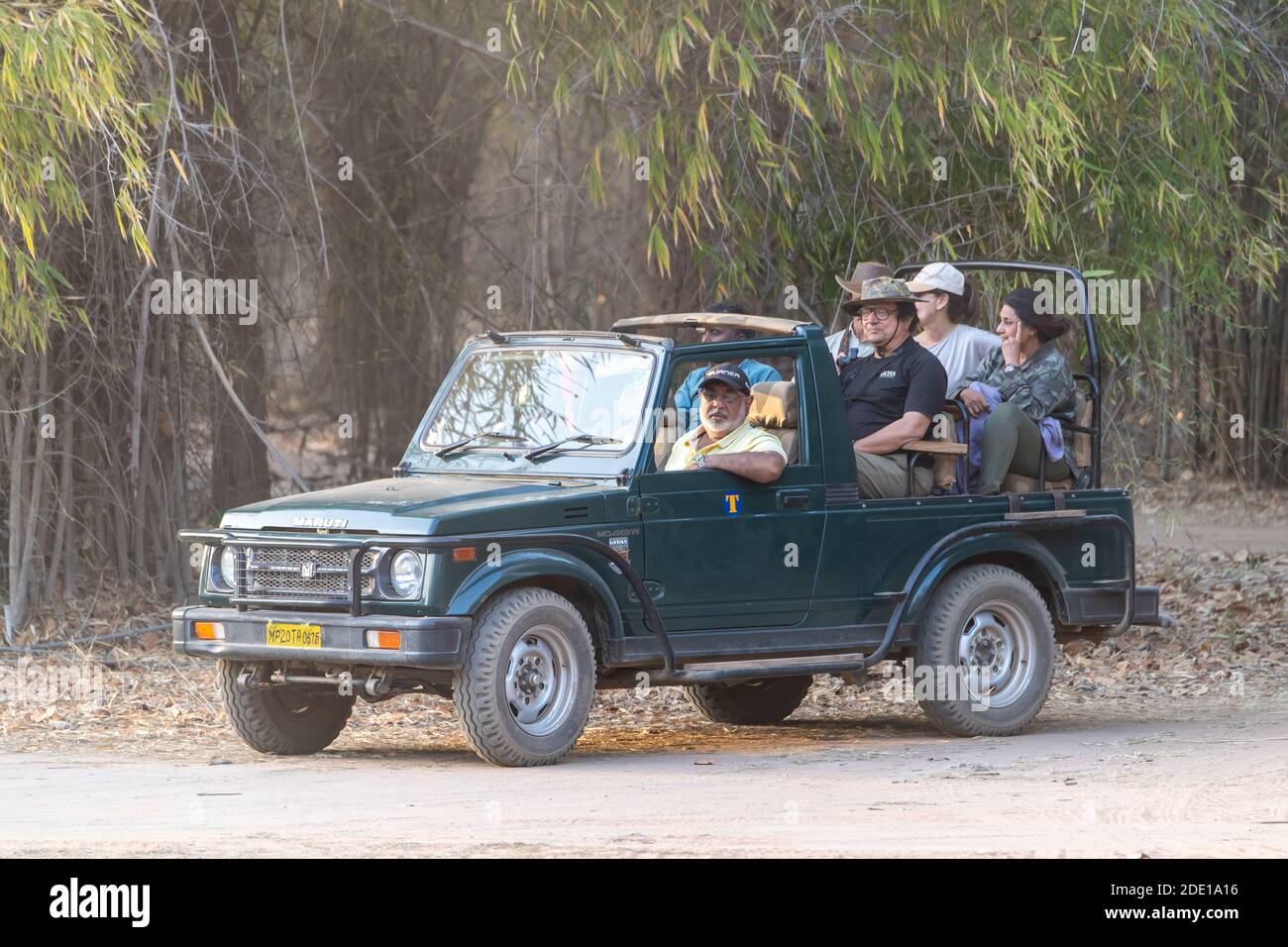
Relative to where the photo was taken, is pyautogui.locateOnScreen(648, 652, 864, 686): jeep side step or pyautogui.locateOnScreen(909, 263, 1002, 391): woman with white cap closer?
pyautogui.locateOnScreen(648, 652, 864, 686): jeep side step

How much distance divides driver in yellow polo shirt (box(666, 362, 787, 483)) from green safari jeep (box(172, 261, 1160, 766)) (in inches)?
3.2

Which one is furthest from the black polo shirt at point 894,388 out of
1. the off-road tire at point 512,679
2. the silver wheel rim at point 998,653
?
the off-road tire at point 512,679

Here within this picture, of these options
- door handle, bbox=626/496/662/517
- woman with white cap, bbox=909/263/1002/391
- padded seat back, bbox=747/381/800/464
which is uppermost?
woman with white cap, bbox=909/263/1002/391

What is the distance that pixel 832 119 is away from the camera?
1243 cm

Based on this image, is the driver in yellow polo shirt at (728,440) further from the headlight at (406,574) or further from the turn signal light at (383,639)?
the turn signal light at (383,639)

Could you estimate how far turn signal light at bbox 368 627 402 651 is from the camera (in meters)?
8.25

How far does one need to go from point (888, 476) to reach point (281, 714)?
9.64 ft

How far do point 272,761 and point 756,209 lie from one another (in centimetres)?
481

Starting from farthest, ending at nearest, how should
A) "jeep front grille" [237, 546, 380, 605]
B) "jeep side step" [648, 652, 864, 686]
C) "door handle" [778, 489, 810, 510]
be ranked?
"door handle" [778, 489, 810, 510] < "jeep side step" [648, 652, 864, 686] < "jeep front grille" [237, 546, 380, 605]

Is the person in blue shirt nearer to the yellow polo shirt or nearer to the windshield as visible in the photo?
the yellow polo shirt

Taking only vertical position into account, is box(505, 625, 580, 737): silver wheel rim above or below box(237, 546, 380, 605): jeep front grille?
below

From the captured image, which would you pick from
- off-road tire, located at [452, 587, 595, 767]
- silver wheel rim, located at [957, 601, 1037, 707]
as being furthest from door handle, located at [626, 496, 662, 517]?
silver wheel rim, located at [957, 601, 1037, 707]

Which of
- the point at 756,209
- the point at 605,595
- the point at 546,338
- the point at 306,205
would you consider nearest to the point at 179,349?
the point at 306,205

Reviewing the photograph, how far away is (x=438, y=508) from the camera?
27.7ft
